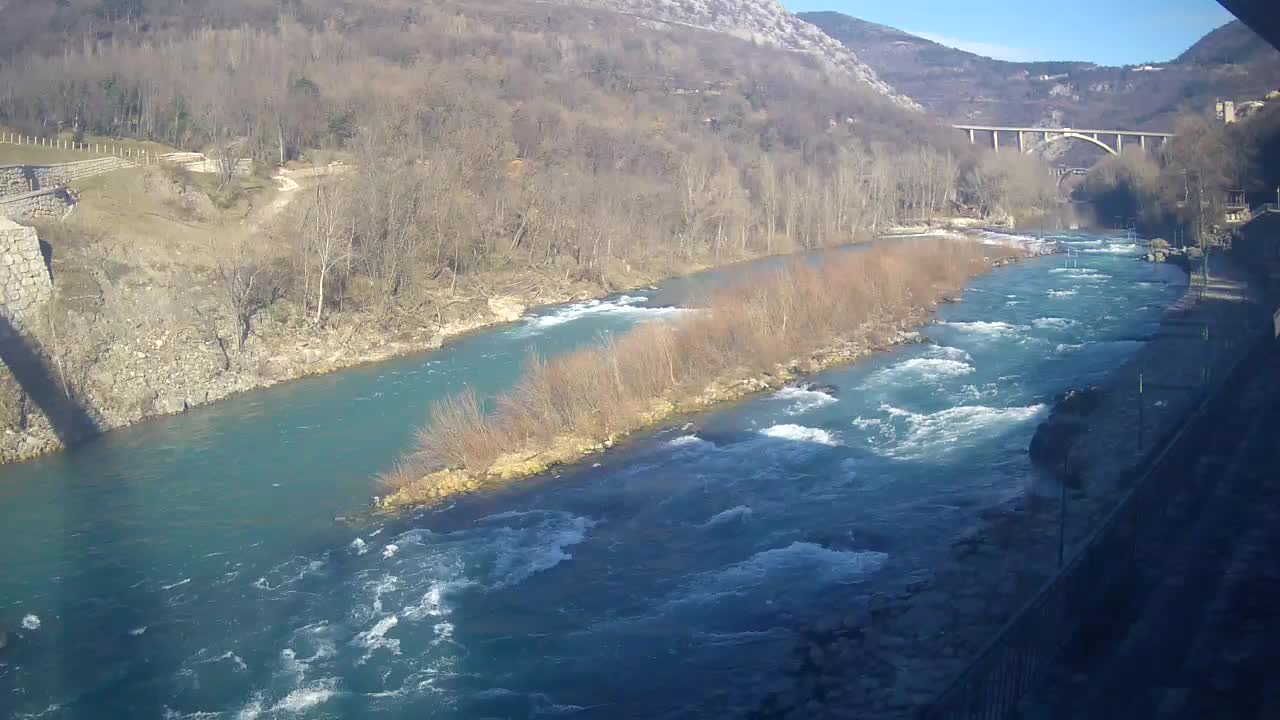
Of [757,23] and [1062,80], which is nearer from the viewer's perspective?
[1062,80]

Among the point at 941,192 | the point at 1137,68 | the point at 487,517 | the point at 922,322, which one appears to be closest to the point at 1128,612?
the point at 487,517

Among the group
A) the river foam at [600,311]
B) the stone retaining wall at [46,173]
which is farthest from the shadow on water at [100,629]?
the river foam at [600,311]

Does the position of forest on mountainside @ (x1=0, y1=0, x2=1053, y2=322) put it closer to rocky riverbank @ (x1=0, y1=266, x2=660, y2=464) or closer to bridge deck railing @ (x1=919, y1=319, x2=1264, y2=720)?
rocky riverbank @ (x1=0, y1=266, x2=660, y2=464)

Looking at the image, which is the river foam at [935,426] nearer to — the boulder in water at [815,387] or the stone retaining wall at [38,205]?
the boulder in water at [815,387]

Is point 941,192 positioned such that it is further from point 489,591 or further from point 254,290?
point 489,591

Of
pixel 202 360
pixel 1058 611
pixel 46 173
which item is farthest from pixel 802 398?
pixel 46 173

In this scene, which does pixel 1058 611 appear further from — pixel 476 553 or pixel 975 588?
pixel 476 553
